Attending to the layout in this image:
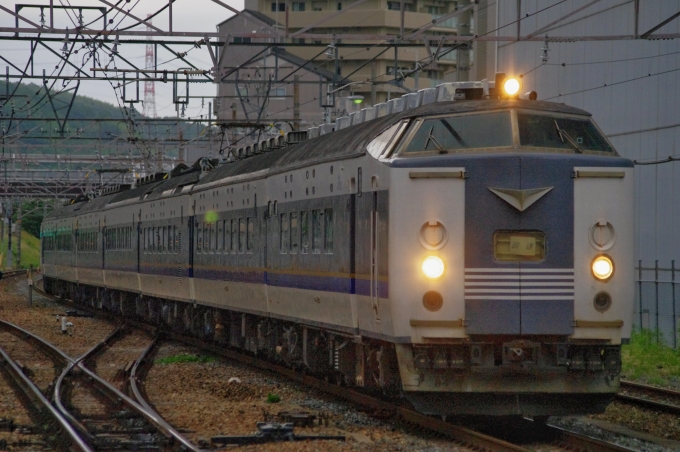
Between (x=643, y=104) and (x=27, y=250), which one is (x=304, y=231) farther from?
(x=27, y=250)

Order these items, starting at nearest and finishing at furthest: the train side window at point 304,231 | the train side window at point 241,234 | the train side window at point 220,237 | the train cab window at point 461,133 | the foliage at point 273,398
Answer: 1. the train cab window at point 461,133
2. the foliage at point 273,398
3. the train side window at point 304,231
4. the train side window at point 241,234
5. the train side window at point 220,237

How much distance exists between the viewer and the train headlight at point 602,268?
1109 cm

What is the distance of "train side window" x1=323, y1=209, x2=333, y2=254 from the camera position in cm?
1385

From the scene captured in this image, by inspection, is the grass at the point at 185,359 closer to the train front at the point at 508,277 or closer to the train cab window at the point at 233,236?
the train cab window at the point at 233,236

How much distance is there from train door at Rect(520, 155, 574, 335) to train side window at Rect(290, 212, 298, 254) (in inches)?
201

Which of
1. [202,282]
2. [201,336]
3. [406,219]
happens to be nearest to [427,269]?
[406,219]

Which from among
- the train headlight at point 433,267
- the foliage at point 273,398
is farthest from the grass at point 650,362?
the train headlight at point 433,267

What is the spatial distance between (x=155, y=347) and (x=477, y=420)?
1225 cm

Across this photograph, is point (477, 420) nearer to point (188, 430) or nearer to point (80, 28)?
point (188, 430)

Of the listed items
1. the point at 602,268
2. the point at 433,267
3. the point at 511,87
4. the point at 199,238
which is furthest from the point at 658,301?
the point at 433,267

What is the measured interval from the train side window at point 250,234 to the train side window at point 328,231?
13.7 ft

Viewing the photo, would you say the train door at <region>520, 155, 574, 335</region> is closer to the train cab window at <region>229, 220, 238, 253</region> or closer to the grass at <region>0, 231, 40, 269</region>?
the train cab window at <region>229, 220, 238, 253</region>

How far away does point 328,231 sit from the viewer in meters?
14.0

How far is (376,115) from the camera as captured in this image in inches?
579
